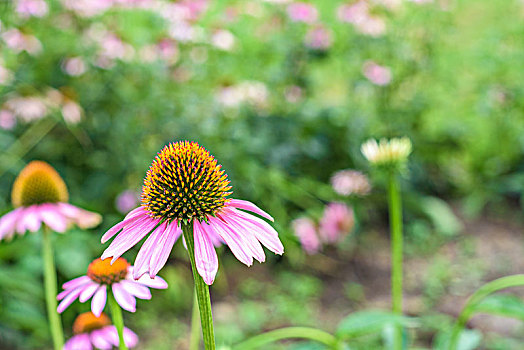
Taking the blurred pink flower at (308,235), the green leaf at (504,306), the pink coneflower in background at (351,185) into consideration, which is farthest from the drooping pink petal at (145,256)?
the pink coneflower in background at (351,185)

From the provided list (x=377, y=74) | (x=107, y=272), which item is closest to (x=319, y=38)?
(x=377, y=74)

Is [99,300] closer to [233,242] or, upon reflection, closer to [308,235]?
[233,242]

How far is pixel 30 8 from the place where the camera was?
1.75m

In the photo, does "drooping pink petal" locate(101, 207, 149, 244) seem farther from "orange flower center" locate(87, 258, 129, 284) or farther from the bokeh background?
the bokeh background

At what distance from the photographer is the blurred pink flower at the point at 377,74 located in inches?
86.3

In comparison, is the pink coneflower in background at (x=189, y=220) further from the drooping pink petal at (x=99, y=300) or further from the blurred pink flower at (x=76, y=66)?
the blurred pink flower at (x=76, y=66)

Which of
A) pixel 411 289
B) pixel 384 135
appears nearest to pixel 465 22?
pixel 384 135

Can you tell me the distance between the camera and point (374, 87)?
2371mm

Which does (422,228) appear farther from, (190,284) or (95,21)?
(95,21)

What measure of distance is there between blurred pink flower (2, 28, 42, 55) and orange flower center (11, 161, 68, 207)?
3.28ft

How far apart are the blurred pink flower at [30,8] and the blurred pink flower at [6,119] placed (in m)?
0.31

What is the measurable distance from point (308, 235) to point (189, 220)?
3.82ft

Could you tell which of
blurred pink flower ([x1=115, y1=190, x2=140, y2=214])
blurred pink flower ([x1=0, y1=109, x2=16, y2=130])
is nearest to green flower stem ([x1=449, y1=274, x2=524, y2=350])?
blurred pink flower ([x1=115, y1=190, x2=140, y2=214])

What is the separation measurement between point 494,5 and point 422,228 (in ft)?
4.51
